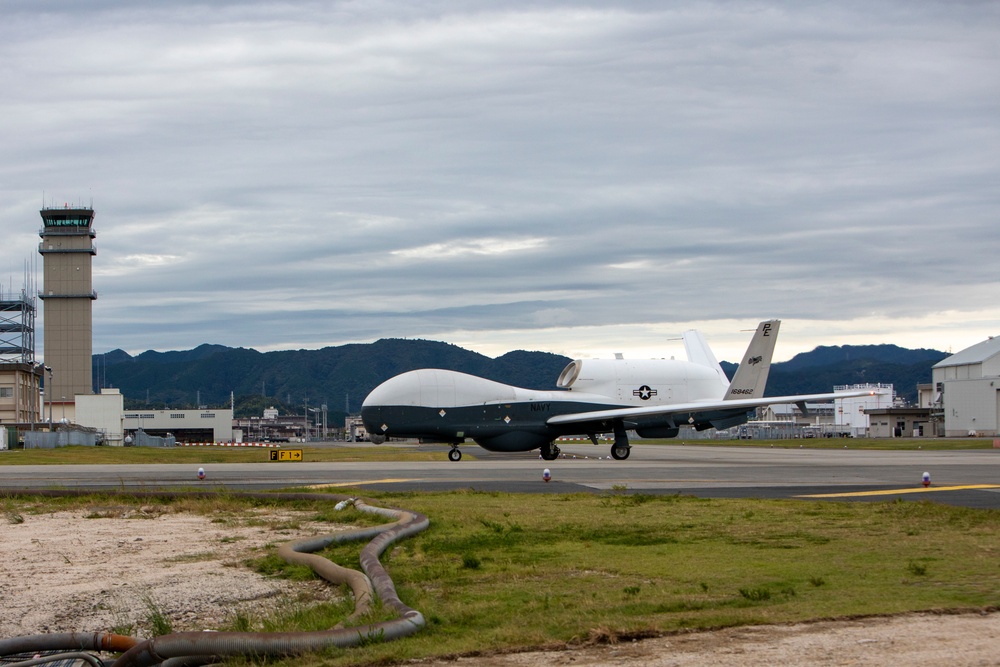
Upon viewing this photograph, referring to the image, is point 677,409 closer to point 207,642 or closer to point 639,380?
point 639,380

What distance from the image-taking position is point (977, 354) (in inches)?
4161

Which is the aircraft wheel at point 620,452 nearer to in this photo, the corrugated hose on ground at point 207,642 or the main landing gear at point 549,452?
the main landing gear at point 549,452

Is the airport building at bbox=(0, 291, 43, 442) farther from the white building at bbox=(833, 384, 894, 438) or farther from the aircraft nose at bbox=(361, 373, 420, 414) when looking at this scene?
the white building at bbox=(833, 384, 894, 438)

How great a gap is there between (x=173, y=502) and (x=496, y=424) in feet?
73.7

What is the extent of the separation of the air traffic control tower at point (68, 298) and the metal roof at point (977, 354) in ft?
293

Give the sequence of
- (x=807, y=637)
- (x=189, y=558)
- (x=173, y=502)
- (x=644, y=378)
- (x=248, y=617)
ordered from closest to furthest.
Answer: (x=807, y=637), (x=248, y=617), (x=189, y=558), (x=173, y=502), (x=644, y=378)

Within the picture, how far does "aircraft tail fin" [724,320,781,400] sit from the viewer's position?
44.7 m

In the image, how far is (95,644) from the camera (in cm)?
707

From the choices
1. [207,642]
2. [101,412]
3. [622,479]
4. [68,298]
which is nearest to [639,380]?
[622,479]

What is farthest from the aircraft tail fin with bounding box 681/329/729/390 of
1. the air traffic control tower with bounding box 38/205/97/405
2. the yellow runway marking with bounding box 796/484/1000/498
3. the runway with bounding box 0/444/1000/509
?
the air traffic control tower with bounding box 38/205/97/405

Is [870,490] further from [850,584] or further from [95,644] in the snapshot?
[95,644]

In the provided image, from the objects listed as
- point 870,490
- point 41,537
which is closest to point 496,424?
point 870,490

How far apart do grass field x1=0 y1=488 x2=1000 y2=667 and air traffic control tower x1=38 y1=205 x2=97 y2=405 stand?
9795 centimetres

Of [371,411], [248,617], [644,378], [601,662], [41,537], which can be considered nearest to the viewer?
[601,662]
